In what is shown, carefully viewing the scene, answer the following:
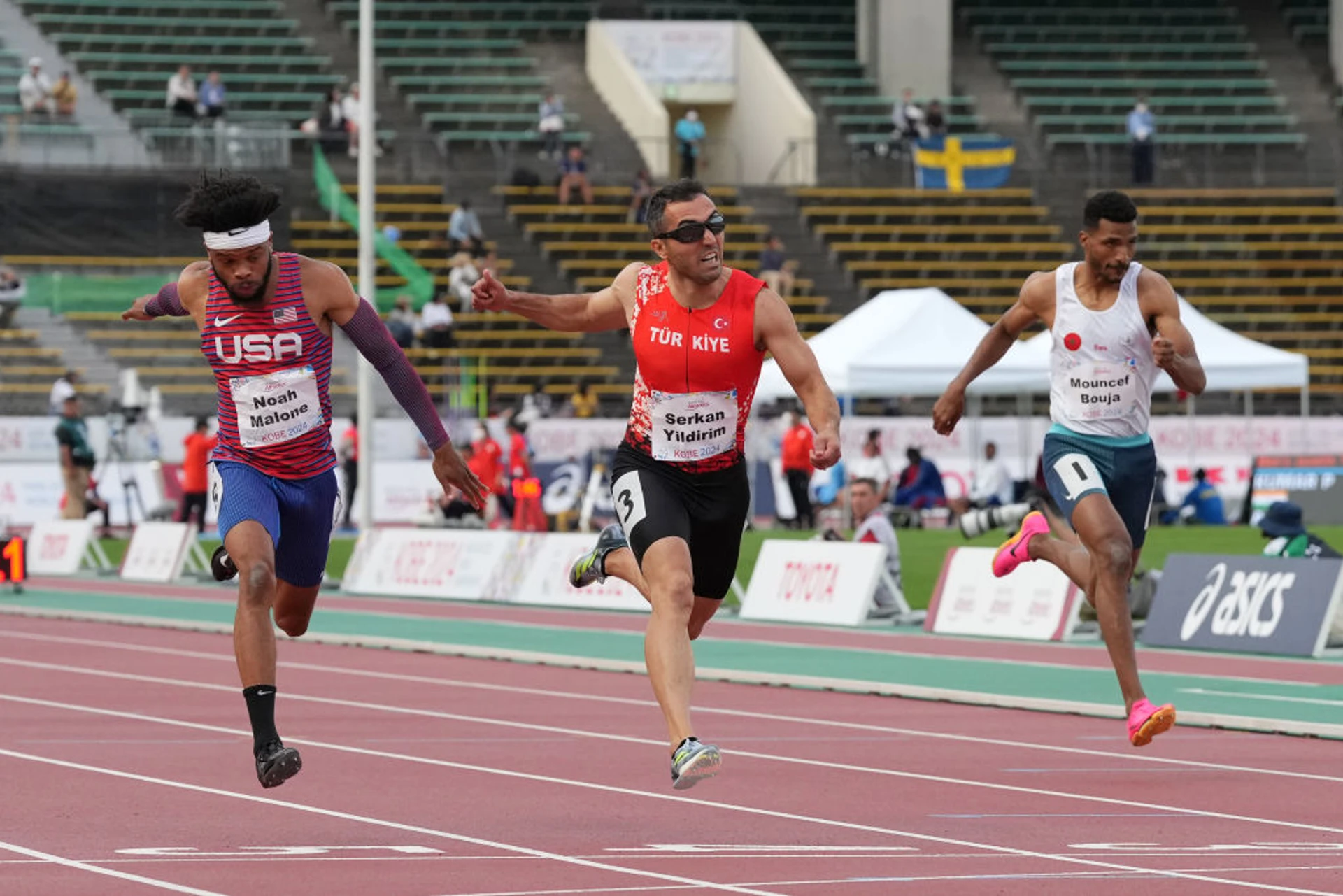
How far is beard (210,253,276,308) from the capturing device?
8.78m

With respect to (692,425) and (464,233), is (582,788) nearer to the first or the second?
(692,425)

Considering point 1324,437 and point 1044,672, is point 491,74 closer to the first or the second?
point 1324,437

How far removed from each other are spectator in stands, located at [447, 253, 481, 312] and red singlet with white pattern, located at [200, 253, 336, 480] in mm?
29471

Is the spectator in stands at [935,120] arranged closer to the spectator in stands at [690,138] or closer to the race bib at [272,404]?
the spectator in stands at [690,138]

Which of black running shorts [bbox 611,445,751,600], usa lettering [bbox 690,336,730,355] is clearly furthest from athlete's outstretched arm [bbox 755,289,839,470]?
black running shorts [bbox 611,445,751,600]

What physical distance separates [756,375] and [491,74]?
125ft

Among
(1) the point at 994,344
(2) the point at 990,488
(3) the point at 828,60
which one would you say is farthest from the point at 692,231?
(3) the point at 828,60

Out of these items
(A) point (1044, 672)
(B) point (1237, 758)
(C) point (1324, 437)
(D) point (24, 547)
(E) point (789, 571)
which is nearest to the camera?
(B) point (1237, 758)

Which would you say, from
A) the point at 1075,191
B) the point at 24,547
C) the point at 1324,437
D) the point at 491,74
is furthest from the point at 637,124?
the point at 24,547

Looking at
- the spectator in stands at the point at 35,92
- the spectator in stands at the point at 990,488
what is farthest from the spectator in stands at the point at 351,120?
the spectator in stands at the point at 990,488

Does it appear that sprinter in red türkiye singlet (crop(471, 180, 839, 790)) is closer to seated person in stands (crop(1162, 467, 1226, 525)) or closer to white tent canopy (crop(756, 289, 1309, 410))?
white tent canopy (crop(756, 289, 1309, 410))

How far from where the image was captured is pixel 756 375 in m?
9.04

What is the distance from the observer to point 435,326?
3744 centimetres

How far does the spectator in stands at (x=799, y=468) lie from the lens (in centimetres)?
3066
